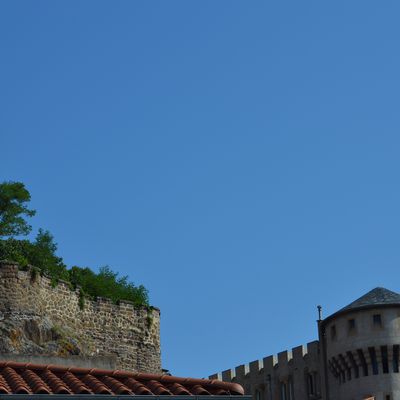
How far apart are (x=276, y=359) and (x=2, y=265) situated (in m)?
32.9

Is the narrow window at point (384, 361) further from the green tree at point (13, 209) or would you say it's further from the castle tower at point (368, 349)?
the green tree at point (13, 209)

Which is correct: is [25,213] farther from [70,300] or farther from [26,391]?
[26,391]

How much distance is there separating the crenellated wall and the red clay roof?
57.3m

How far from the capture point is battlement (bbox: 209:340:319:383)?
74.2 meters

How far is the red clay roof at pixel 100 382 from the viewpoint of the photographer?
15992 millimetres

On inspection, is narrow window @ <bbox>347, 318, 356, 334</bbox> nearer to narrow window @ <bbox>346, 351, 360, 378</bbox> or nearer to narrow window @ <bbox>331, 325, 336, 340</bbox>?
narrow window @ <bbox>331, 325, 336, 340</bbox>

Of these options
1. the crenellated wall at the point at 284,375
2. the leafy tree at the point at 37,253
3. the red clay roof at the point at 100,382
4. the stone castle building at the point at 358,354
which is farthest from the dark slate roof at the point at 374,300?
the red clay roof at the point at 100,382

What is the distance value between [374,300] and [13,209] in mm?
24742

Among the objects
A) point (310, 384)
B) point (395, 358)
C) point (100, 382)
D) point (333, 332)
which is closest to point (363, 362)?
point (395, 358)

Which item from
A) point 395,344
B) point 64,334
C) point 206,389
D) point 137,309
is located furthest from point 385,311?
point 206,389

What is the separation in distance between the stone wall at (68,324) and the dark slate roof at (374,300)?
19.2 m

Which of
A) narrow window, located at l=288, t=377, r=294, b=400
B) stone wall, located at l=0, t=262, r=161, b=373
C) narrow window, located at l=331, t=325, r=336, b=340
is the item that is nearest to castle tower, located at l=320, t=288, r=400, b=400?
narrow window, located at l=331, t=325, r=336, b=340

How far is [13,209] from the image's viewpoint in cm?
5625

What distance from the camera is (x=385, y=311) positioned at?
7031 centimetres
